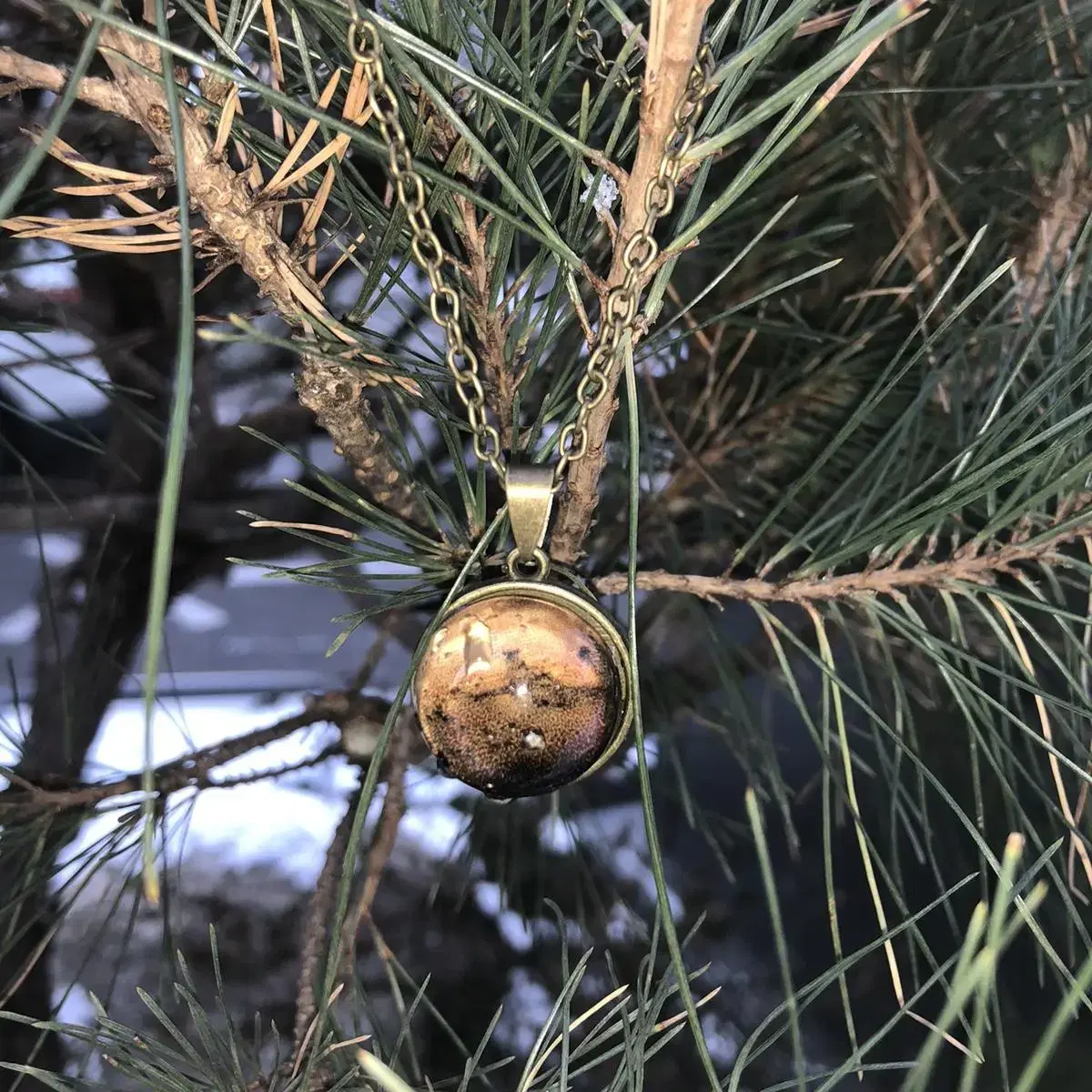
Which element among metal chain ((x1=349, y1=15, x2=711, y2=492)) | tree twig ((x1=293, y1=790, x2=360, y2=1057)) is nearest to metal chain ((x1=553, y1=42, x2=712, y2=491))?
metal chain ((x1=349, y1=15, x2=711, y2=492))

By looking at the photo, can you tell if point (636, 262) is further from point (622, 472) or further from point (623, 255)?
point (622, 472)

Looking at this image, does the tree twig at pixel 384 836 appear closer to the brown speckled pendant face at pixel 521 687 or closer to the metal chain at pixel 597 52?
the brown speckled pendant face at pixel 521 687

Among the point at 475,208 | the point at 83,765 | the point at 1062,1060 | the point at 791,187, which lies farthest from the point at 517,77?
the point at 1062,1060

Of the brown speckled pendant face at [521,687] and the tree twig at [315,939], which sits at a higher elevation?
the brown speckled pendant face at [521,687]

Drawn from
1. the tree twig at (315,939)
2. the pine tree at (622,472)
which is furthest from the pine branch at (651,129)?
the tree twig at (315,939)

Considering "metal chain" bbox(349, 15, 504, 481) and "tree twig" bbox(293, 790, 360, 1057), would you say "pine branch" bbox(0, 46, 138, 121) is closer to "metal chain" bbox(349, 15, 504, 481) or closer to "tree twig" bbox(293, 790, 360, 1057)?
"metal chain" bbox(349, 15, 504, 481)

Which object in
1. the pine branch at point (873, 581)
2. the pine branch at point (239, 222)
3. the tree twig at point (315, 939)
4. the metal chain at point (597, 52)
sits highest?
the metal chain at point (597, 52)
